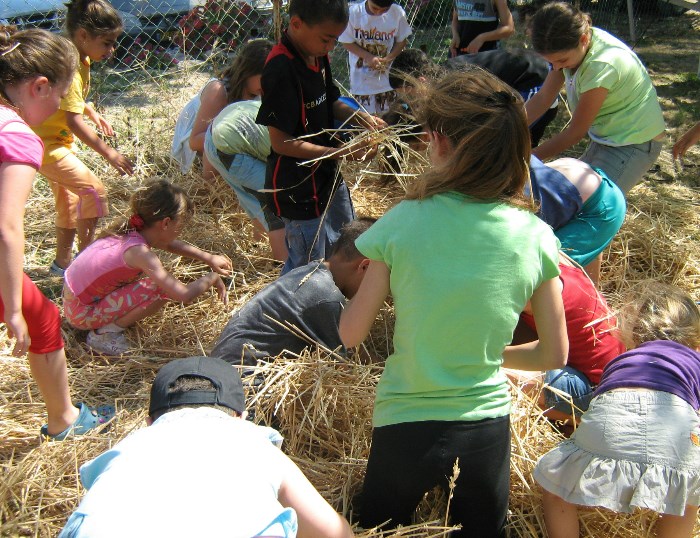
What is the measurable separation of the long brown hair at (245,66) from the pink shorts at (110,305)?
1.40 metres

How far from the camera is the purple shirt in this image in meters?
2.06

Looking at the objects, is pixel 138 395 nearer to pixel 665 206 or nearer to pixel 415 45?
pixel 665 206

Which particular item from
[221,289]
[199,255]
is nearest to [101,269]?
[199,255]

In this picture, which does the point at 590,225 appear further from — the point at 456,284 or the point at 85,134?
the point at 85,134

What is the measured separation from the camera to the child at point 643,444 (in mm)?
1964

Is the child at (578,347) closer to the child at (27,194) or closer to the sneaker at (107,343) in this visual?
the child at (27,194)

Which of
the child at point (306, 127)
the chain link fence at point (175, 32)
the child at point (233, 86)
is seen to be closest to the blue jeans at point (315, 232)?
the child at point (306, 127)

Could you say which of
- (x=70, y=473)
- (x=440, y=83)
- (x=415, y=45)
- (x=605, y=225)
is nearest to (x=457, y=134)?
(x=440, y=83)

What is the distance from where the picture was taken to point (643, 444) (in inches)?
78.1

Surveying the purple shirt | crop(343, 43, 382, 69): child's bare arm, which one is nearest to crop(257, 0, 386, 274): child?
the purple shirt

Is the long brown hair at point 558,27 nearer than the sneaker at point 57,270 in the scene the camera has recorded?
Yes

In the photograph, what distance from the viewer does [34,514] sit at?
242cm

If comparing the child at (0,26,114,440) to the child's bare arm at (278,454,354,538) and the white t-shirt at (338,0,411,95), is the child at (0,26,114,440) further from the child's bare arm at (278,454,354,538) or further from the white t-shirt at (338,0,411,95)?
the white t-shirt at (338,0,411,95)

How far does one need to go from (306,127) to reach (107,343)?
4.90ft
